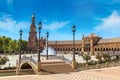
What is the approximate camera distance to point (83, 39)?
15925 cm

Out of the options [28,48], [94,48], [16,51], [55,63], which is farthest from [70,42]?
[55,63]

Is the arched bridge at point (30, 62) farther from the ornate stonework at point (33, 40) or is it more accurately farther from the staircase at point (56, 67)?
the ornate stonework at point (33, 40)

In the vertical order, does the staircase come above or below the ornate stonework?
below

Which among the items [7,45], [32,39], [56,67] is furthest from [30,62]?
[32,39]

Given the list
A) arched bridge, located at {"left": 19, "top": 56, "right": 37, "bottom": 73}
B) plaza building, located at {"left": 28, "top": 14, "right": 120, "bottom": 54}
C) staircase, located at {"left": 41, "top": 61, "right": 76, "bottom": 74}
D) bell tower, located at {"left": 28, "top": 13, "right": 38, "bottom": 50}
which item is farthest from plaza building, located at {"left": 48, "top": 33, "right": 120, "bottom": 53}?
staircase, located at {"left": 41, "top": 61, "right": 76, "bottom": 74}

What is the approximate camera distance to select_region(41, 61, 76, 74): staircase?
3388 cm

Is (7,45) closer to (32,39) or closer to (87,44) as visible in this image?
(32,39)

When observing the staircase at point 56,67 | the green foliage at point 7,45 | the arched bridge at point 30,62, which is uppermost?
the green foliage at point 7,45

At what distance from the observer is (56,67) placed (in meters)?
35.7

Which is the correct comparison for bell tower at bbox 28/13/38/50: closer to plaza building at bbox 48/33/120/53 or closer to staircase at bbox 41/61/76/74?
plaza building at bbox 48/33/120/53

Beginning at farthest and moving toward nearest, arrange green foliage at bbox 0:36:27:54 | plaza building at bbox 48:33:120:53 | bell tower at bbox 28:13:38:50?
1. bell tower at bbox 28:13:38:50
2. plaza building at bbox 48:33:120:53
3. green foliage at bbox 0:36:27:54

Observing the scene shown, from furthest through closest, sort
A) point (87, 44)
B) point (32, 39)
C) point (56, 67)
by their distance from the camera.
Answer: point (87, 44)
point (32, 39)
point (56, 67)

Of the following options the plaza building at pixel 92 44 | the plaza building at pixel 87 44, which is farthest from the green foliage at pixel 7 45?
the plaza building at pixel 92 44

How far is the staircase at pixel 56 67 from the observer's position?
33.9 m
